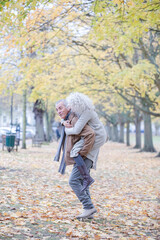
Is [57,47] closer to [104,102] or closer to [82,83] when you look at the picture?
[82,83]

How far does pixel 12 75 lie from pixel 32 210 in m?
8.63

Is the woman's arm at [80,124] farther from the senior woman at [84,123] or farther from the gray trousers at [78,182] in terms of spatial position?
the gray trousers at [78,182]

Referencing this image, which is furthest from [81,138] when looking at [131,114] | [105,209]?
[131,114]

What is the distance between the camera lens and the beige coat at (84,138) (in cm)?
470

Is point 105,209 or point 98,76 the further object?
point 98,76

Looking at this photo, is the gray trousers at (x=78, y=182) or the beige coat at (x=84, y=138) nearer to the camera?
the beige coat at (x=84, y=138)

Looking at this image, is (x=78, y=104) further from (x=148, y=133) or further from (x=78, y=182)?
(x=148, y=133)

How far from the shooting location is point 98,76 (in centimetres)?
1591

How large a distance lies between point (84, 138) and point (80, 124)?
22 cm

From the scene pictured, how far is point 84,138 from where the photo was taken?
186 inches

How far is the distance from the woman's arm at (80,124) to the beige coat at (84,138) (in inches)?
3.3

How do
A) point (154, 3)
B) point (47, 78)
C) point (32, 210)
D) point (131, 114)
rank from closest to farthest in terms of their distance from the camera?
1. point (32, 210)
2. point (154, 3)
3. point (47, 78)
4. point (131, 114)

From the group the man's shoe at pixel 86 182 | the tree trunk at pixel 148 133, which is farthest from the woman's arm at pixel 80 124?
the tree trunk at pixel 148 133

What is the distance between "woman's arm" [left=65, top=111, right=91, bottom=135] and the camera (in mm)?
4688
